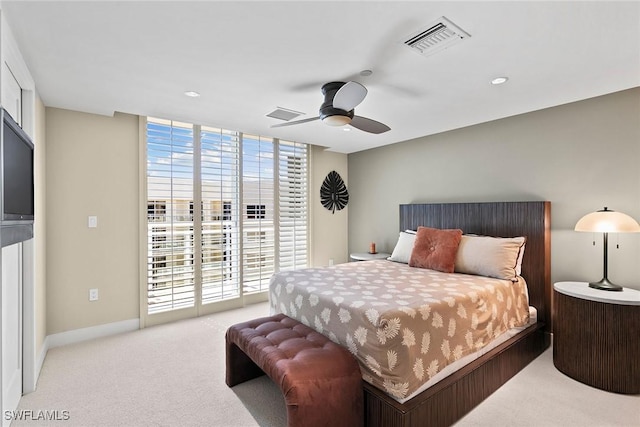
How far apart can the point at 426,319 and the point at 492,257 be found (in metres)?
1.45

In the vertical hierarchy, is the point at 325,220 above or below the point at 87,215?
below

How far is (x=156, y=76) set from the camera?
2.47 metres

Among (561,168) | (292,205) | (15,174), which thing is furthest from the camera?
(292,205)

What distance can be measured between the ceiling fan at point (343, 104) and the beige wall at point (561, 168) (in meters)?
1.70

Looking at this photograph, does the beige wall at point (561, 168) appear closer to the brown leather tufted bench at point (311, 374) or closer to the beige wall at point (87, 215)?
the brown leather tufted bench at point (311, 374)

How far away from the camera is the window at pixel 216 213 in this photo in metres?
3.78

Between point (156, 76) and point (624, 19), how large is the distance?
306cm

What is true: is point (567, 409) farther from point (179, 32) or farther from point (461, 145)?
point (179, 32)

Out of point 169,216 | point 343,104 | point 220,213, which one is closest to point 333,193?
point 220,213

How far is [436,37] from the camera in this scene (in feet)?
6.29

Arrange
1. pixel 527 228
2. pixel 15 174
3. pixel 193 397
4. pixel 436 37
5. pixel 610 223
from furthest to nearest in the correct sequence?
1. pixel 527 228
2. pixel 610 223
3. pixel 193 397
4. pixel 436 37
5. pixel 15 174

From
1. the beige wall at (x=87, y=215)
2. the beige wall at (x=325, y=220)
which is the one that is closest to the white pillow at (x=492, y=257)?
the beige wall at (x=325, y=220)

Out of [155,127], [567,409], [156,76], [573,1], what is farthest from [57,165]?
[567,409]

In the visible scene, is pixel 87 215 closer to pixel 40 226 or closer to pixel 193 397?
pixel 40 226
